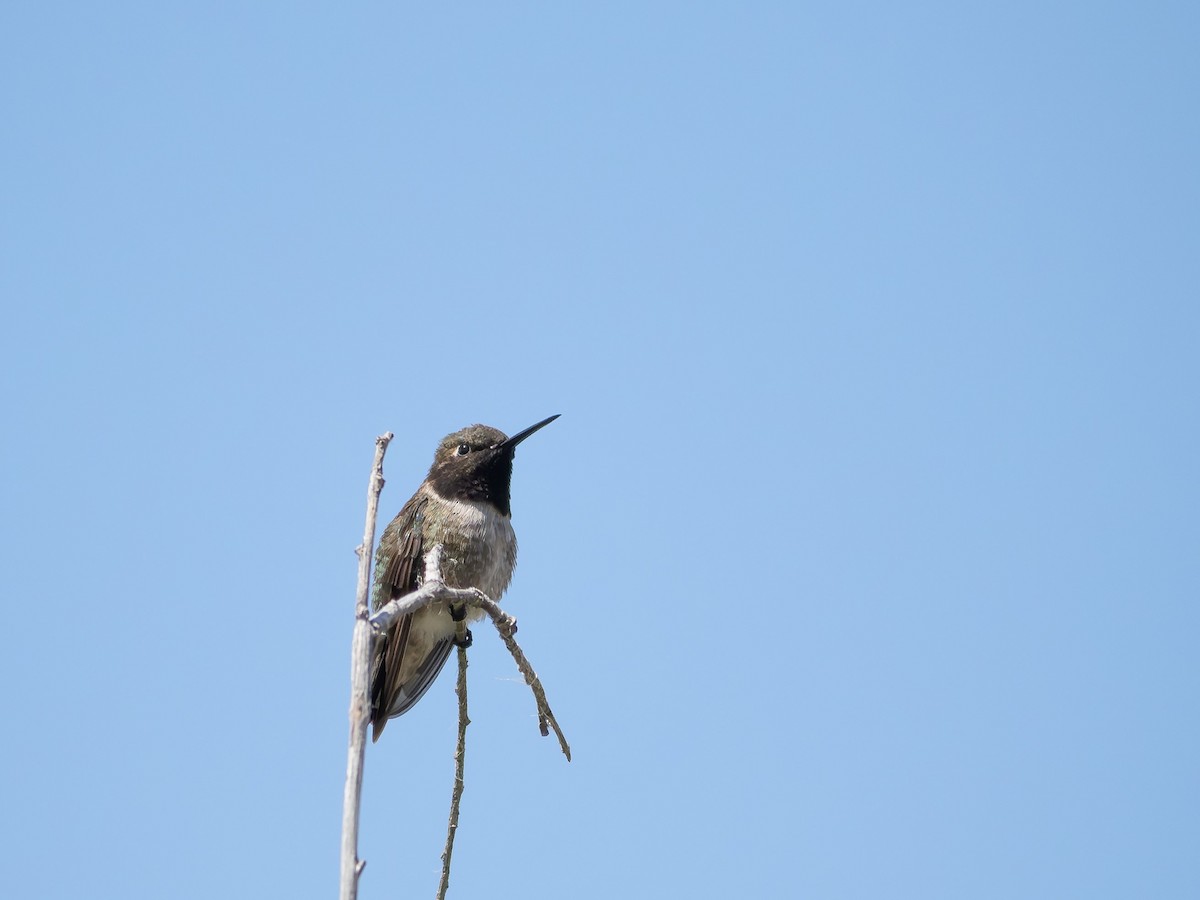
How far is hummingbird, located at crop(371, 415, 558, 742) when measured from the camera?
751 cm

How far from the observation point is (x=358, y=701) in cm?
322

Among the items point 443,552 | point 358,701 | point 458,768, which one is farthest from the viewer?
point 443,552

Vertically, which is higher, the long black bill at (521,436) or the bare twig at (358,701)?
the long black bill at (521,436)

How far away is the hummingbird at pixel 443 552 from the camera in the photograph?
24.6 feet

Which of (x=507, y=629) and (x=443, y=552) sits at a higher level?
(x=443, y=552)

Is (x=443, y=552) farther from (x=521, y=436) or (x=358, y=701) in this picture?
(x=358, y=701)

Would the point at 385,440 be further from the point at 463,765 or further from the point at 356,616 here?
the point at 463,765

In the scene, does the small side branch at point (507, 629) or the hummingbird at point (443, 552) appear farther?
the hummingbird at point (443, 552)

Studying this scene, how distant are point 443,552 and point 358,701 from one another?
4474 millimetres

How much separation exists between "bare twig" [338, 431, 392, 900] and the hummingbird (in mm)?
3586

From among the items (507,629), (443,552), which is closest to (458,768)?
(507,629)

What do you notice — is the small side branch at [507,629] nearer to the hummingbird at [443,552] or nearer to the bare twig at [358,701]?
the bare twig at [358,701]

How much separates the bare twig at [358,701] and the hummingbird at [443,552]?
141 inches

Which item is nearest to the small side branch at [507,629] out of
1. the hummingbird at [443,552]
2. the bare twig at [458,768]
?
the bare twig at [458,768]
